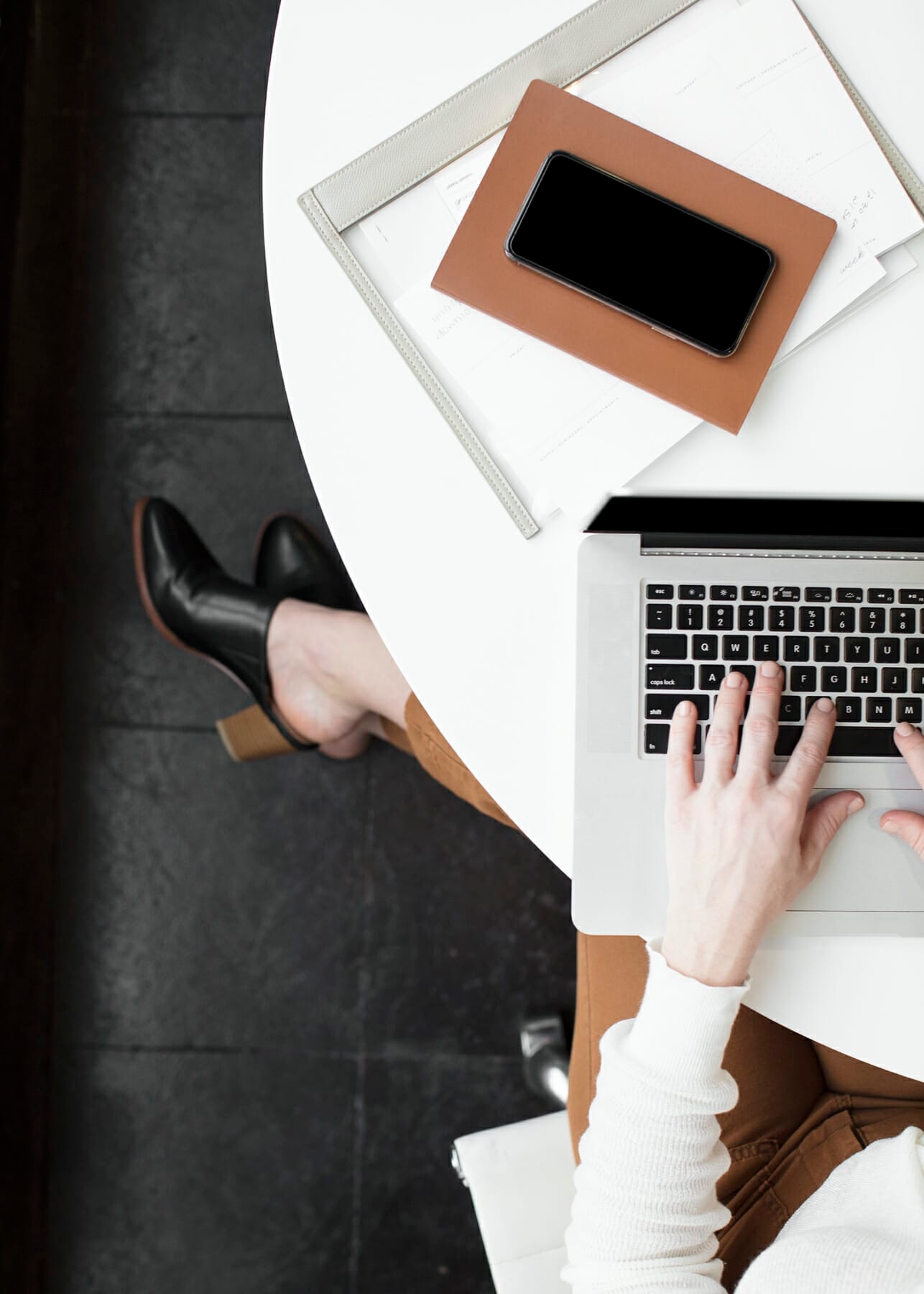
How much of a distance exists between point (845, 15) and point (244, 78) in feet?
3.29

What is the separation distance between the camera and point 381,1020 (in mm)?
1409

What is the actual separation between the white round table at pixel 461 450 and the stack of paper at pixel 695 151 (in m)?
0.02

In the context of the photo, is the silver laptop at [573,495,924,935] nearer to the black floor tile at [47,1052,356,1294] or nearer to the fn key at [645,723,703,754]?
the fn key at [645,723,703,754]

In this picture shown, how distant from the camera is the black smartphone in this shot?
69cm

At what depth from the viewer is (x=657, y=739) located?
71 cm

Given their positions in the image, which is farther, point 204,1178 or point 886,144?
point 204,1178

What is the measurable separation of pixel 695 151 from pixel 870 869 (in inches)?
21.2

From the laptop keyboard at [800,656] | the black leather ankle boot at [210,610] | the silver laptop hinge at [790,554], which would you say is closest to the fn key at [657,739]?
the laptop keyboard at [800,656]

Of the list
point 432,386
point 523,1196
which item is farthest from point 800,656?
point 523,1196

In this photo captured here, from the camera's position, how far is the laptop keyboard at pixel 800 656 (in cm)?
71

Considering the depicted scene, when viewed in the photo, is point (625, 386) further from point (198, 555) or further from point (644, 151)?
point (198, 555)

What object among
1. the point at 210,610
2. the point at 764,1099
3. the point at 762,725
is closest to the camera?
the point at 762,725

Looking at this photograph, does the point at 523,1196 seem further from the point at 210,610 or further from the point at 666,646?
the point at 210,610

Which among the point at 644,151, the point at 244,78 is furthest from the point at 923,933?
the point at 244,78
